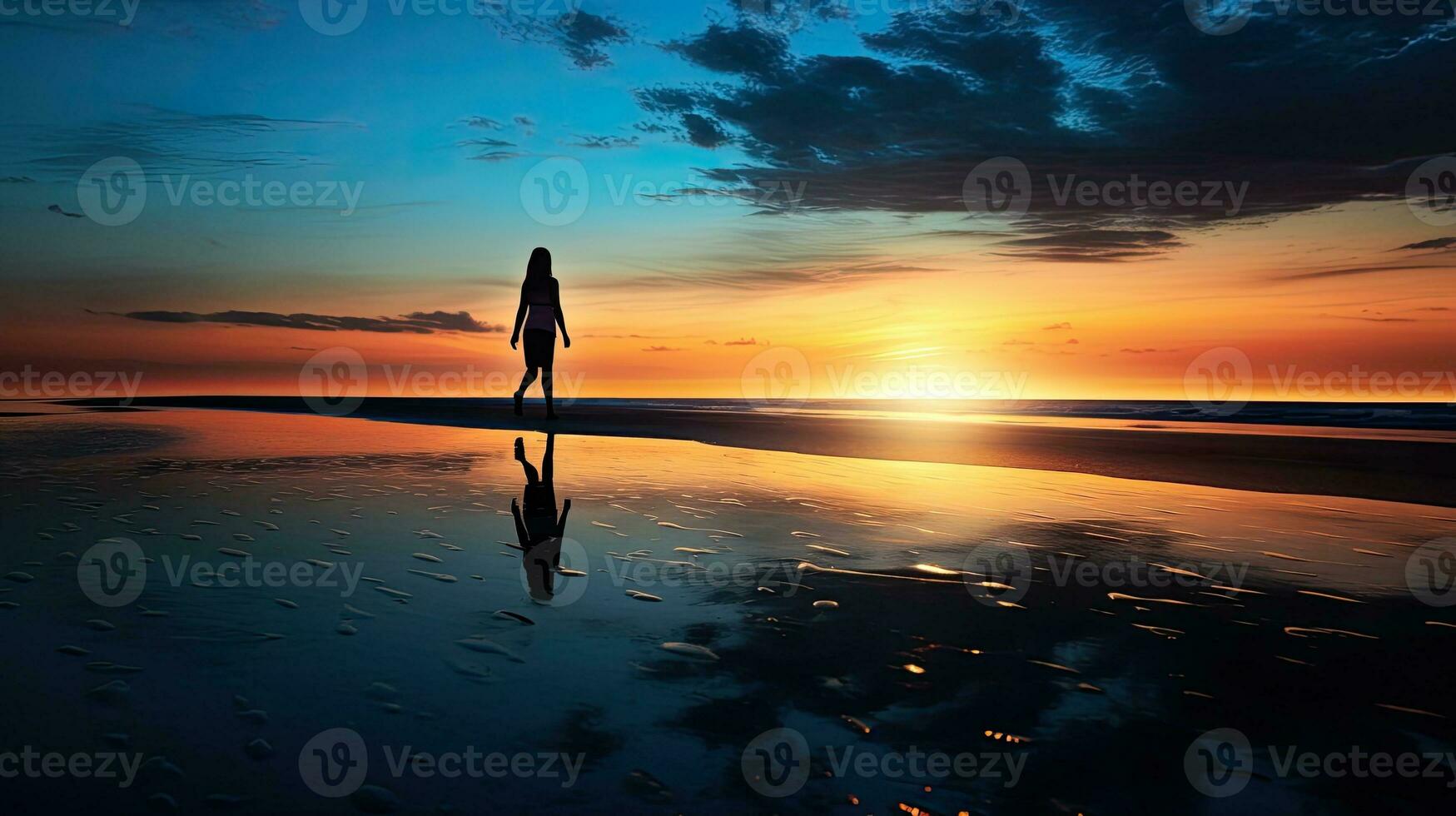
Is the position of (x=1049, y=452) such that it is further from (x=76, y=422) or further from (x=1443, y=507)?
(x=76, y=422)

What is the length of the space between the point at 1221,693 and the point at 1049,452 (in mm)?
10509

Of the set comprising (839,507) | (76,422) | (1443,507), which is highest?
(1443,507)

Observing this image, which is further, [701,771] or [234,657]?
[234,657]

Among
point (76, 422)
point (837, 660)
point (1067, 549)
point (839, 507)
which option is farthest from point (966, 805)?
point (76, 422)

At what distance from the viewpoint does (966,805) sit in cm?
211
